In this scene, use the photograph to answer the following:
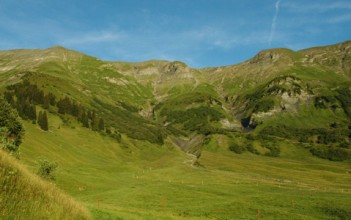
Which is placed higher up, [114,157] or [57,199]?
[57,199]

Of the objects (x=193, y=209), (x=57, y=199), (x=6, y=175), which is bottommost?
(x=193, y=209)

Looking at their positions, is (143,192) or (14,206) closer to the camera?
(14,206)

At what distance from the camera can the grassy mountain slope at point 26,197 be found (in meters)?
11.5

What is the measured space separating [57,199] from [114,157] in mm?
189881

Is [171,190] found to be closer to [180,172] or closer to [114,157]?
[180,172]

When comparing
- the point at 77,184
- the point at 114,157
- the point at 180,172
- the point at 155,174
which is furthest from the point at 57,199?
the point at 114,157

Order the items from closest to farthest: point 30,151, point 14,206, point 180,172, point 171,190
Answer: point 14,206 < point 171,190 < point 30,151 < point 180,172

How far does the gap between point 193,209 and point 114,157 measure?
148416 mm

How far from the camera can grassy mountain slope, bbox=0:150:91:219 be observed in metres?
11.5

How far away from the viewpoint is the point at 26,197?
12234mm

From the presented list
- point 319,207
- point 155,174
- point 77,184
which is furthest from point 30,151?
point 319,207

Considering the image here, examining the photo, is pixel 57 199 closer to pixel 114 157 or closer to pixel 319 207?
pixel 319 207

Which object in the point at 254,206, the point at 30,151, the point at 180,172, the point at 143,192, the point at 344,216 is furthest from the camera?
the point at 180,172

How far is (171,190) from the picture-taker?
77438mm
